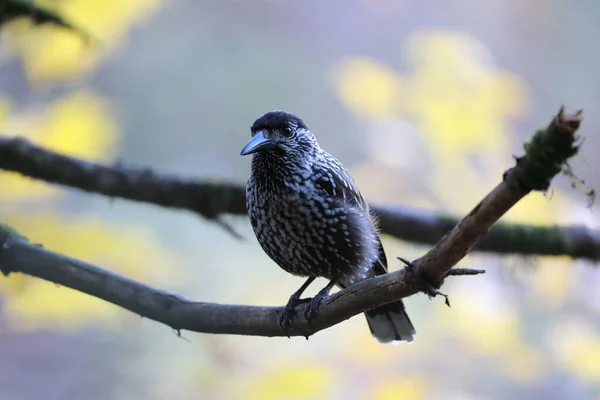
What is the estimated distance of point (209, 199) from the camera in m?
3.94

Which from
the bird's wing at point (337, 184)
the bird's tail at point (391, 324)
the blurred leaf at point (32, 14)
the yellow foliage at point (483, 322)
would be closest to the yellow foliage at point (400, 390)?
the yellow foliage at point (483, 322)

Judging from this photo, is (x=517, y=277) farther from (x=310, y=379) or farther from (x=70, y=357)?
(x=70, y=357)

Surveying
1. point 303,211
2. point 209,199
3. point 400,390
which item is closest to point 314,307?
point 303,211

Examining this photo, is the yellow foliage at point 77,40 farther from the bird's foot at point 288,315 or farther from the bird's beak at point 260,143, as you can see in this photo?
the bird's foot at point 288,315

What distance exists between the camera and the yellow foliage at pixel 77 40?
4.94m

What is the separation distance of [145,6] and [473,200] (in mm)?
2988

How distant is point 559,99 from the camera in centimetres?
541

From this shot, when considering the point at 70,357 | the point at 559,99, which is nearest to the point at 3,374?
the point at 70,357

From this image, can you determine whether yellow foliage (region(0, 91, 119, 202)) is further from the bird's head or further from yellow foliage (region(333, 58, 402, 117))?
the bird's head

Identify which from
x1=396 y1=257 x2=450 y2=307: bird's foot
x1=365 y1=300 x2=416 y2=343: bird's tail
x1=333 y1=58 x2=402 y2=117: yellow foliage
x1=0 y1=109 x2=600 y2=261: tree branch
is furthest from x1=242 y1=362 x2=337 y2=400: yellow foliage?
x1=396 y1=257 x2=450 y2=307: bird's foot

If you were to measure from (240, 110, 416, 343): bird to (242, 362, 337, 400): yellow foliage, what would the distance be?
211cm

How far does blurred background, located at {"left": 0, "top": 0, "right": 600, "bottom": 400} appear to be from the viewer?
482 centimetres

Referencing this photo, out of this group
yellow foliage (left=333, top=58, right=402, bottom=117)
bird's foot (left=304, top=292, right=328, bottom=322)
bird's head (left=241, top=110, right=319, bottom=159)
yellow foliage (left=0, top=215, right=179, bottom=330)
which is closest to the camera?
bird's foot (left=304, top=292, right=328, bottom=322)

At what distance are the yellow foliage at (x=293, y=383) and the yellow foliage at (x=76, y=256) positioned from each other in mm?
1019
